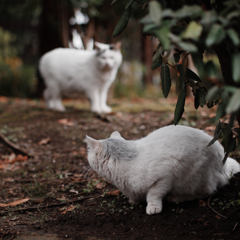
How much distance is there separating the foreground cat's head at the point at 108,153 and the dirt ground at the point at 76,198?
34cm

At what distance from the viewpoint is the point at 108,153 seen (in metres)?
2.26

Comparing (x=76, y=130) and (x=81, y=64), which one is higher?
(x=81, y=64)

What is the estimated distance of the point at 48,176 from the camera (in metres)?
3.22

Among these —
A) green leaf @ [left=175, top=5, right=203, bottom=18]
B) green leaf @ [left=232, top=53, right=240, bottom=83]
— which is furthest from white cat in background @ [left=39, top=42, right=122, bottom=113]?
green leaf @ [left=232, top=53, right=240, bottom=83]

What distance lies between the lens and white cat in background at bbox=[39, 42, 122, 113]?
5.36 m

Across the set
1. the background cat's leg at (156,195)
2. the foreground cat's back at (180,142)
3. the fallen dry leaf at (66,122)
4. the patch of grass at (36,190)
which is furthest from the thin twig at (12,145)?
the background cat's leg at (156,195)

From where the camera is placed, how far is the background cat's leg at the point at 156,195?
6.91ft

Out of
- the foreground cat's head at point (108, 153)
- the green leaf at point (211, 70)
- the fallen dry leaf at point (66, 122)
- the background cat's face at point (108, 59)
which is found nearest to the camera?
the green leaf at point (211, 70)

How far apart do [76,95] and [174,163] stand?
3.86 meters

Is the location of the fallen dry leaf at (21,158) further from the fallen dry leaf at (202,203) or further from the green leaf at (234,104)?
the green leaf at (234,104)

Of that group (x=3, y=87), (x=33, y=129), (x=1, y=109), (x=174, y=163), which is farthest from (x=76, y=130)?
(x=3, y=87)

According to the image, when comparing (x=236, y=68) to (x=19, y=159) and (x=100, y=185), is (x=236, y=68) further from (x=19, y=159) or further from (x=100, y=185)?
(x=19, y=159)

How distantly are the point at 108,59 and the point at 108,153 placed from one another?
3244mm

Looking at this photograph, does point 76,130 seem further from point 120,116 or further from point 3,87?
point 3,87
